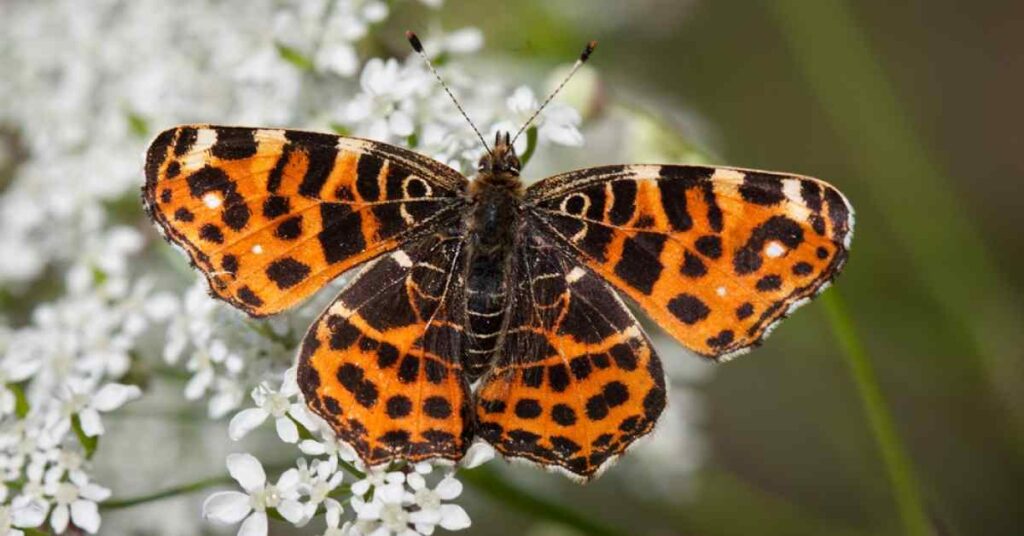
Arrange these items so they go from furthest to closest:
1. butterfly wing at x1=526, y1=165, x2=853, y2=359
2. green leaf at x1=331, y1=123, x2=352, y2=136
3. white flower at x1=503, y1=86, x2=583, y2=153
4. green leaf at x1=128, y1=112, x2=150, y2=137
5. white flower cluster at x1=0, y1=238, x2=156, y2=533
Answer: green leaf at x1=128, y1=112, x2=150, y2=137
green leaf at x1=331, y1=123, x2=352, y2=136
white flower at x1=503, y1=86, x2=583, y2=153
white flower cluster at x1=0, y1=238, x2=156, y2=533
butterfly wing at x1=526, y1=165, x2=853, y2=359

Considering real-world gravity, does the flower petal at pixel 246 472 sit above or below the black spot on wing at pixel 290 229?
below

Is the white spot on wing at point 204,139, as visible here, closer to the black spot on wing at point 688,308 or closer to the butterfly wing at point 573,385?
the butterfly wing at point 573,385

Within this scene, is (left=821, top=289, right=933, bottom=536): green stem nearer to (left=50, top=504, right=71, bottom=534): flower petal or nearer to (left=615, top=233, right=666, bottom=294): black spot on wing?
(left=615, top=233, right=666, bottom=294): black spot on wing

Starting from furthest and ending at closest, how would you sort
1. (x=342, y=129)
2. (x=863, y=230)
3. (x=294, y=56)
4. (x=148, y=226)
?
(x=863, y=230) → (x=148, y=226) → (x=294, y=56) → (x=342, y=129)

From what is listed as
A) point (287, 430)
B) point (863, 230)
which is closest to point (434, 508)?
point (287, 430)

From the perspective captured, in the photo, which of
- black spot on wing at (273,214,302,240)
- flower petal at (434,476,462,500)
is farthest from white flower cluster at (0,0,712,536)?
black spot on wing at (273,214,302,240)

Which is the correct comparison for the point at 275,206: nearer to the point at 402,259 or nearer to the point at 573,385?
the point at 402,259

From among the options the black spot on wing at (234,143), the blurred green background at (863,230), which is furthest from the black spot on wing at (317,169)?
the blurred green background at (863,230)
